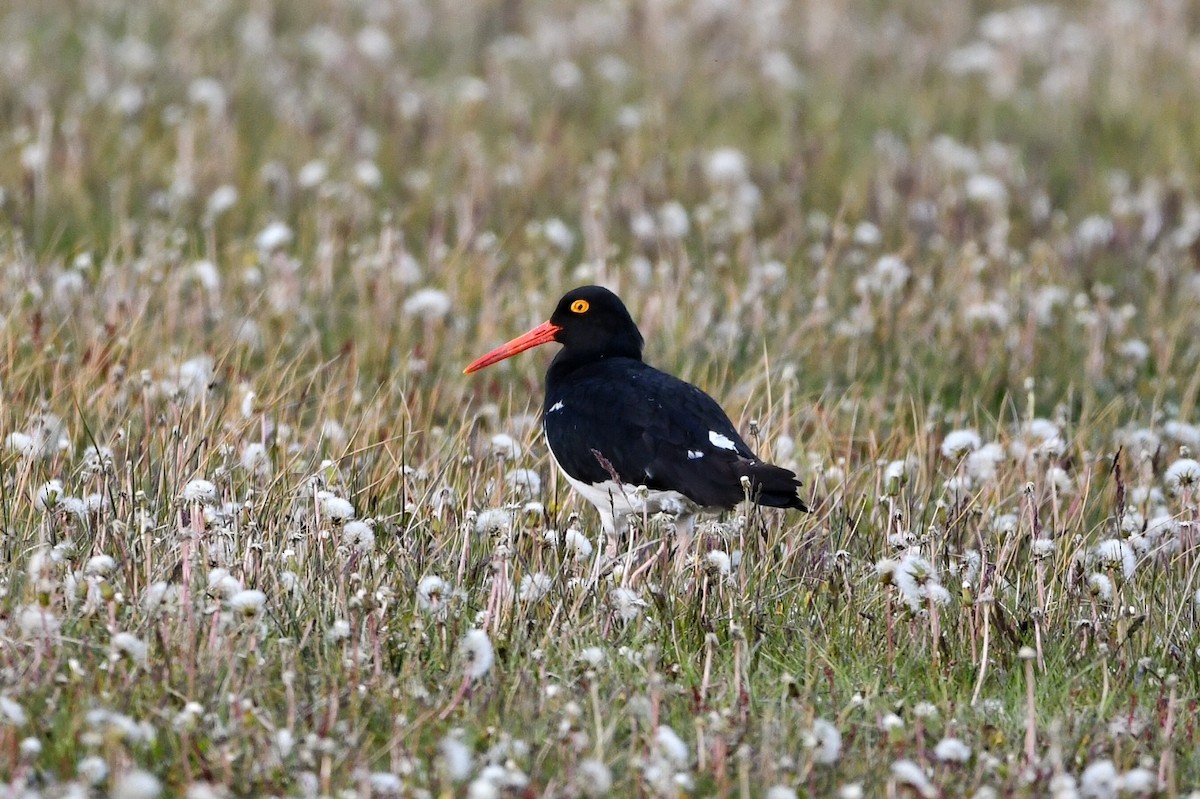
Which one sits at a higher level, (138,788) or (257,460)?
(138,788)

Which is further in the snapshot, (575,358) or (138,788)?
(575,358)

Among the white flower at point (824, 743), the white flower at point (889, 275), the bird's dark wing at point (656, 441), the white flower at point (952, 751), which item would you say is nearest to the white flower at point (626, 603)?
the bird's dark wing at point (656, 441)

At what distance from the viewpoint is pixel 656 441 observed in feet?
17.4

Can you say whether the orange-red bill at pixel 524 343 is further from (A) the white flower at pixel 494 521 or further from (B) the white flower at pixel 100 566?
(B) the white flower at pixel 100 566

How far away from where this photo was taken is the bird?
16.6ft

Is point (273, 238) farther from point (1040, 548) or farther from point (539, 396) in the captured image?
point (1040, 548)

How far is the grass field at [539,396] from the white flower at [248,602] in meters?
0.02

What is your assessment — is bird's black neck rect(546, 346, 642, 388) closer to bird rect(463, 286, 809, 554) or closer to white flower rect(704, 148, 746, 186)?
bird rect(463, 286, 809, 554)

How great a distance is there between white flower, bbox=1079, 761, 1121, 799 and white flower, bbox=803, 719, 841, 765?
0.53 metres

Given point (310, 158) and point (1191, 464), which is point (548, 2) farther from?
point (1191, 464)

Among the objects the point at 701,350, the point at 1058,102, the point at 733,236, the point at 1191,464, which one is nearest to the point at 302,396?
the point at 701,350

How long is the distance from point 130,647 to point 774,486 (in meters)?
1.87

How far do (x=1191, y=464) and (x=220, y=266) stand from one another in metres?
5.01

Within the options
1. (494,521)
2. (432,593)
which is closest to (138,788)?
(432,593)
